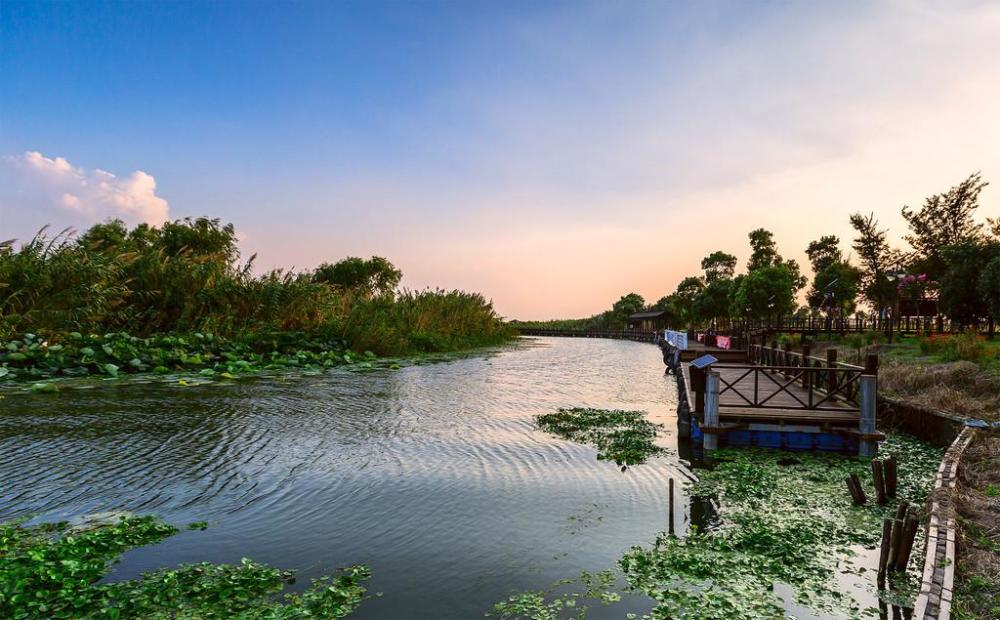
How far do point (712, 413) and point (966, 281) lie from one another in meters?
31.3

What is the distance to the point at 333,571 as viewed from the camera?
20.3ft

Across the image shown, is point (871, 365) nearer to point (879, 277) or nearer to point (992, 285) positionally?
point (992, 285)

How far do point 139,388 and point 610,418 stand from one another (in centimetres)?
1522

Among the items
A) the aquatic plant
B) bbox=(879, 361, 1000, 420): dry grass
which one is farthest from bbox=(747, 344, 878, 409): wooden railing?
the aquatic plant

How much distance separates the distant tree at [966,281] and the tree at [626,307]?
68.3m

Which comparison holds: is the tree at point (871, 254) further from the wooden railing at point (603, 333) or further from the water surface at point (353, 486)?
the water surface at point (353, 486)

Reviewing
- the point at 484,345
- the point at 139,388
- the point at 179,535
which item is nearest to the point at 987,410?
the point at 179,535

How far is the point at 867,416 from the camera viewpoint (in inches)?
447

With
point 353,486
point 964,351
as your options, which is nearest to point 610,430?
point 353,486

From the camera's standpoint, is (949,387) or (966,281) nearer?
(949,387)

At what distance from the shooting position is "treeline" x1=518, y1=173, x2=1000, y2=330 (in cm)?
3269

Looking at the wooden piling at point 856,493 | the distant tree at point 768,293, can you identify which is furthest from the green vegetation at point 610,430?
the distant tree at point 768,293

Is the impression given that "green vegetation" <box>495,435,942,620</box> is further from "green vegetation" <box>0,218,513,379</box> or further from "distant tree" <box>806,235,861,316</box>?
"distant tree" <box>806,235,861,316</box>

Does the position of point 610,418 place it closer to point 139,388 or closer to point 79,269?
point 139,388
